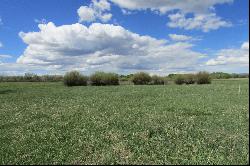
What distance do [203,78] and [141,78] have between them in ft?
53.5

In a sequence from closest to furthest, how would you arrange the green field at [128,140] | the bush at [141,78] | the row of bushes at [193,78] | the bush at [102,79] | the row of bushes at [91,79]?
the green field at [128,140]
the row of bushes at [91,79]
the bush at [102,79]
the row of bushes at [193,78]
the bush at [141,78]

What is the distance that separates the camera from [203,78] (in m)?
92.9

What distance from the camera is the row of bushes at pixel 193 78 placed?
92.7 meters

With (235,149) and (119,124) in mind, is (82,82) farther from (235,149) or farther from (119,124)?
(235,149)

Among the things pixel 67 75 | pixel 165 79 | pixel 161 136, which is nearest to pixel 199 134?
pixel 161 136

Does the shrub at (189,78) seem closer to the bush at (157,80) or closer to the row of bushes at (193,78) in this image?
the row of bushes at (193,78)

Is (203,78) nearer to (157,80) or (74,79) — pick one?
(157,80)

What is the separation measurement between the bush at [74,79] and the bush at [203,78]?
3010cm

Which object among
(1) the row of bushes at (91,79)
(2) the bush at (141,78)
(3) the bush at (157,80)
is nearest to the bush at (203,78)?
(3) the bush at (157,80)

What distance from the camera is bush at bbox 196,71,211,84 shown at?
9248 centimetres

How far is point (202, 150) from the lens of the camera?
11734 mm

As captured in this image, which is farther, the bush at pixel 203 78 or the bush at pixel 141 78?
the bush at pixel 141 78

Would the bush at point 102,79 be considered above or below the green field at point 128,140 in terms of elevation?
above

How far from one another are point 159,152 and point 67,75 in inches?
2999
